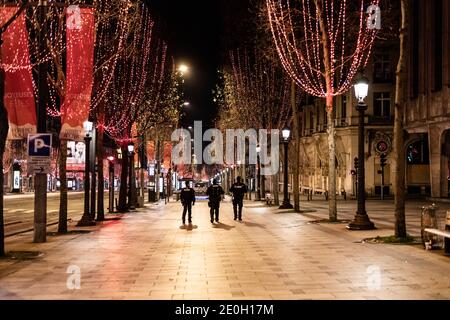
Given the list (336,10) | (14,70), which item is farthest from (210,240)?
(336,10)

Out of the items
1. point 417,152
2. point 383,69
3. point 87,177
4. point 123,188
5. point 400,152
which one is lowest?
point 123,188

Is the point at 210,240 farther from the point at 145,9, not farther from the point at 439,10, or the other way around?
the point at 439,10

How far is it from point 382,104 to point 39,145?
42389 mm

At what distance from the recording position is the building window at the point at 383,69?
54.0m

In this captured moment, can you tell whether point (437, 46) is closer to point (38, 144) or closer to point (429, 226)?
point (429, 226)

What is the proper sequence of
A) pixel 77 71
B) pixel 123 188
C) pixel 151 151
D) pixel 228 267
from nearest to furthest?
pixel 228 267 < pixel 77 71 < pixel 123 188 < pixel 151 151

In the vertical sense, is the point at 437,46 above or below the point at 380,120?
above

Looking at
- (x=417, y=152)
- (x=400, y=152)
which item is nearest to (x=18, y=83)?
(x=400, y=152)

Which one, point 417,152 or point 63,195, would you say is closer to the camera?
point 63,195

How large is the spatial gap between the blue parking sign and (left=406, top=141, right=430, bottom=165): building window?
44878 millimetres

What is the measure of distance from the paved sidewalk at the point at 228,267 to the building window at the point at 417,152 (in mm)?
38501

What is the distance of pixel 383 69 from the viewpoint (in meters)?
54.3

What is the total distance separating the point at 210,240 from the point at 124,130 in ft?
65.0
